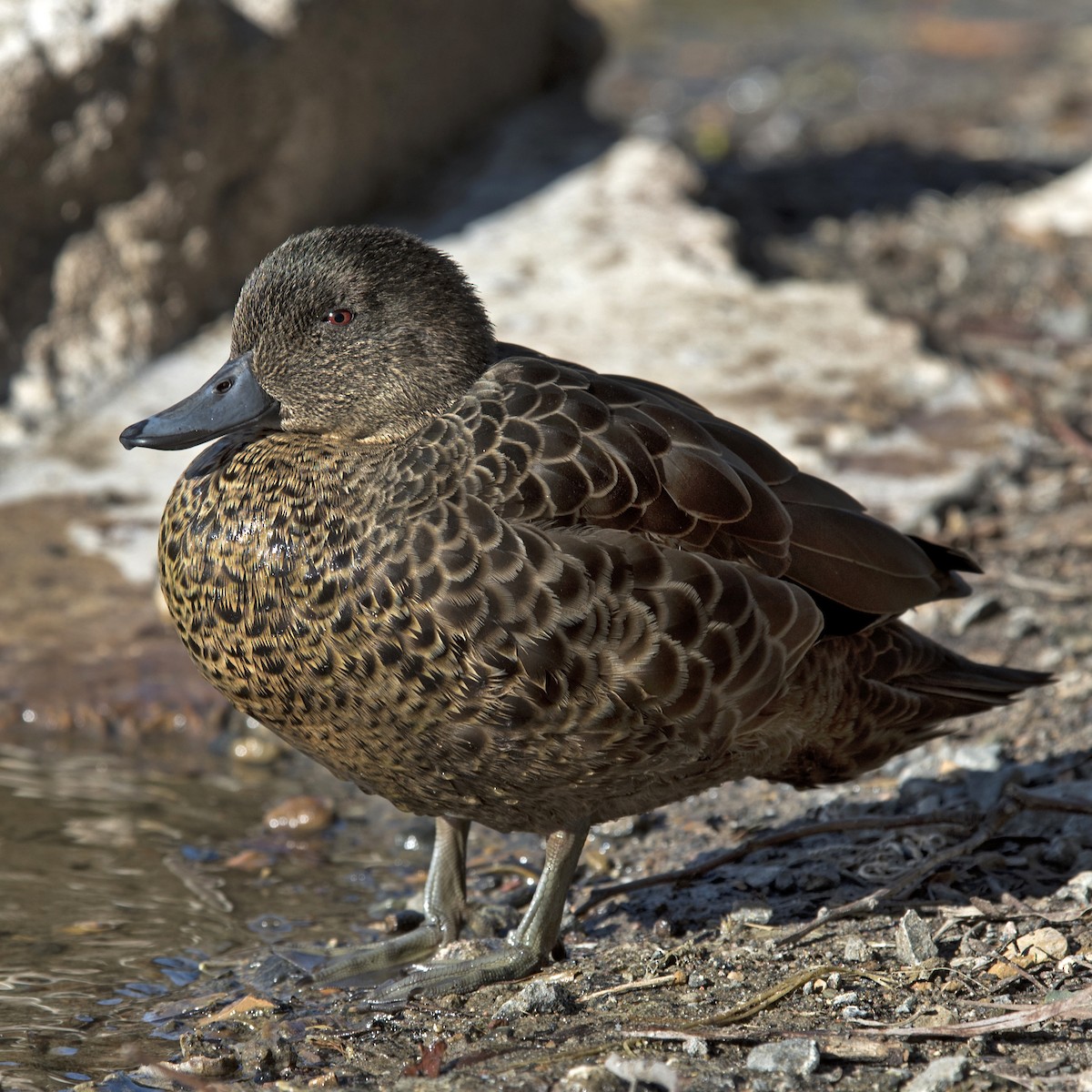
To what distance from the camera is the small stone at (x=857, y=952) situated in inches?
125

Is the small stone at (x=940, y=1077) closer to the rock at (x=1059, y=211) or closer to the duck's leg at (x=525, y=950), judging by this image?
the duck's leg at (x=525, y=950)

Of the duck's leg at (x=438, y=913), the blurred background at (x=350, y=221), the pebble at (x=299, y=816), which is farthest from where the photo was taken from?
the pebble at (x=299, y=816)

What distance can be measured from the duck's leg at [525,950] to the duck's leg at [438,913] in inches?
4.8

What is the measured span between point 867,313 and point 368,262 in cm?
363

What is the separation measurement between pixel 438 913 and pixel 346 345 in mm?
1297

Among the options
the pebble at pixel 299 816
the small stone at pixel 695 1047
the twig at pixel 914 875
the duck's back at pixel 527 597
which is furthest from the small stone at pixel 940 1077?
the pebble at pixel 299 816

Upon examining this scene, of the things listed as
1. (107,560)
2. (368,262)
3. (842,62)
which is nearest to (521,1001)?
(368,262)

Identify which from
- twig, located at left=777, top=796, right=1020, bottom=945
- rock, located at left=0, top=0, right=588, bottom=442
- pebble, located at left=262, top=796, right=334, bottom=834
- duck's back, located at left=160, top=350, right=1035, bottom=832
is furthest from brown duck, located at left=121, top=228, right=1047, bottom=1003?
rock, located at left=0, top=0, right=588, bottom=442

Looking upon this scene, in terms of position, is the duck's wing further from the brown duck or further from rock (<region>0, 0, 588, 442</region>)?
rock (<region>0, 0, 588, 442</region>)

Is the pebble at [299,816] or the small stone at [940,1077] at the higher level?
the pebble at [299,816]

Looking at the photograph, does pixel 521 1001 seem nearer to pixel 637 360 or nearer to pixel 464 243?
pixel 637 360

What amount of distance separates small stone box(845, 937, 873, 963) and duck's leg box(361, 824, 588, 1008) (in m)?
0.59

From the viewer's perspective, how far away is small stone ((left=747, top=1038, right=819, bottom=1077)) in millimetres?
2732

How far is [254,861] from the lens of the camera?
3.99 metres
